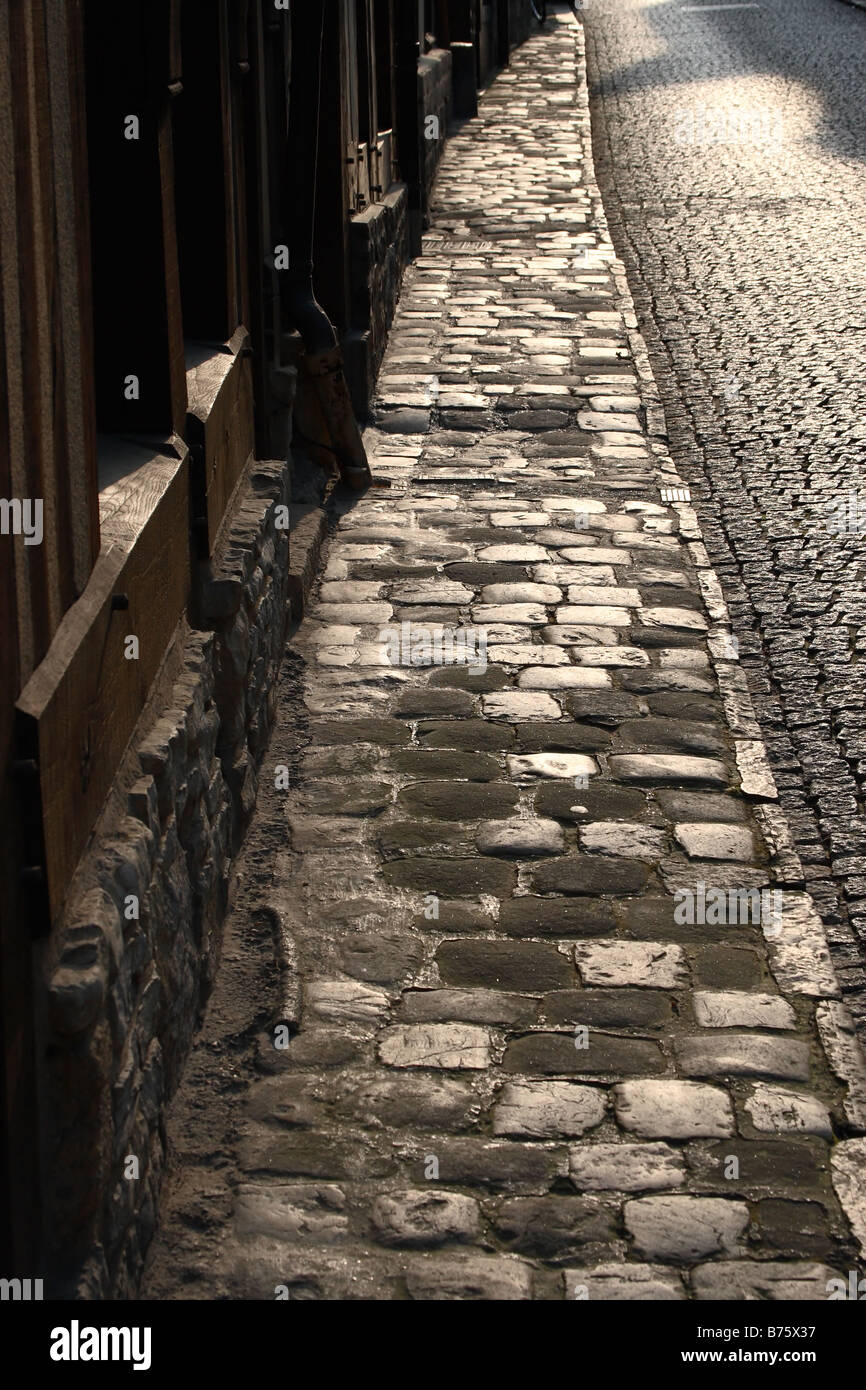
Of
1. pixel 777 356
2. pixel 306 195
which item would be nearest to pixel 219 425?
pixel 306 195

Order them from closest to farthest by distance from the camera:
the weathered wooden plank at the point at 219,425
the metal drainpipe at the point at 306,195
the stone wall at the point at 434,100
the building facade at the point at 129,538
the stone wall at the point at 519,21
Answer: the building facade at the point at 129,538, the weathered wooden plank at the point at 219,425, the metal drainpipe at the point at 306,195, the stone wall at the point at 434,100, the stone wall at the point at 519,21

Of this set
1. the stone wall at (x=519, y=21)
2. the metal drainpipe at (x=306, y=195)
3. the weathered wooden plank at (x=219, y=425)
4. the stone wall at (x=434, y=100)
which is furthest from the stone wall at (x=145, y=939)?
the stone wall at (x=519, y=21)

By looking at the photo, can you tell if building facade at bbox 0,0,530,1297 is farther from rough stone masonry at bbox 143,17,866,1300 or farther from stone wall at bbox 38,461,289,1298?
rough stone masonry at bbox 143,17,866,1300

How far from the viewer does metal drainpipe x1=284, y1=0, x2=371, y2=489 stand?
7.19 m

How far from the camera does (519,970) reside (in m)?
4.64

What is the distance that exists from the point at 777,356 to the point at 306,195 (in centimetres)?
472

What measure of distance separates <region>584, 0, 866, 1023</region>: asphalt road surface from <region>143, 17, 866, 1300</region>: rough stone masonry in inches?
8.2

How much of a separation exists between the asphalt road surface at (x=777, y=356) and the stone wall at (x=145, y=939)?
173 centimetres

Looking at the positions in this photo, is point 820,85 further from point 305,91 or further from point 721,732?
point 721,732

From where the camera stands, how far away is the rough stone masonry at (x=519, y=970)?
12.0 feet

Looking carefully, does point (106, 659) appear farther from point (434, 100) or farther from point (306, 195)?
point (434, 100)

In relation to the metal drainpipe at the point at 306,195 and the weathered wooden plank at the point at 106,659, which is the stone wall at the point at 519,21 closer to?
the metal drainpipe at the point at 306,195

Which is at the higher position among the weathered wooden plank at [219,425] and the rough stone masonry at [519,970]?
the weathered wooden plank at [219,425]

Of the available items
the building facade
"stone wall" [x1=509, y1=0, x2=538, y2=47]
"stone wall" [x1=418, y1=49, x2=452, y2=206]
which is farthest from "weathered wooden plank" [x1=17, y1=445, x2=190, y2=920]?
"stone wall" [x1=509, y1=0, x2=538, y2=47]
